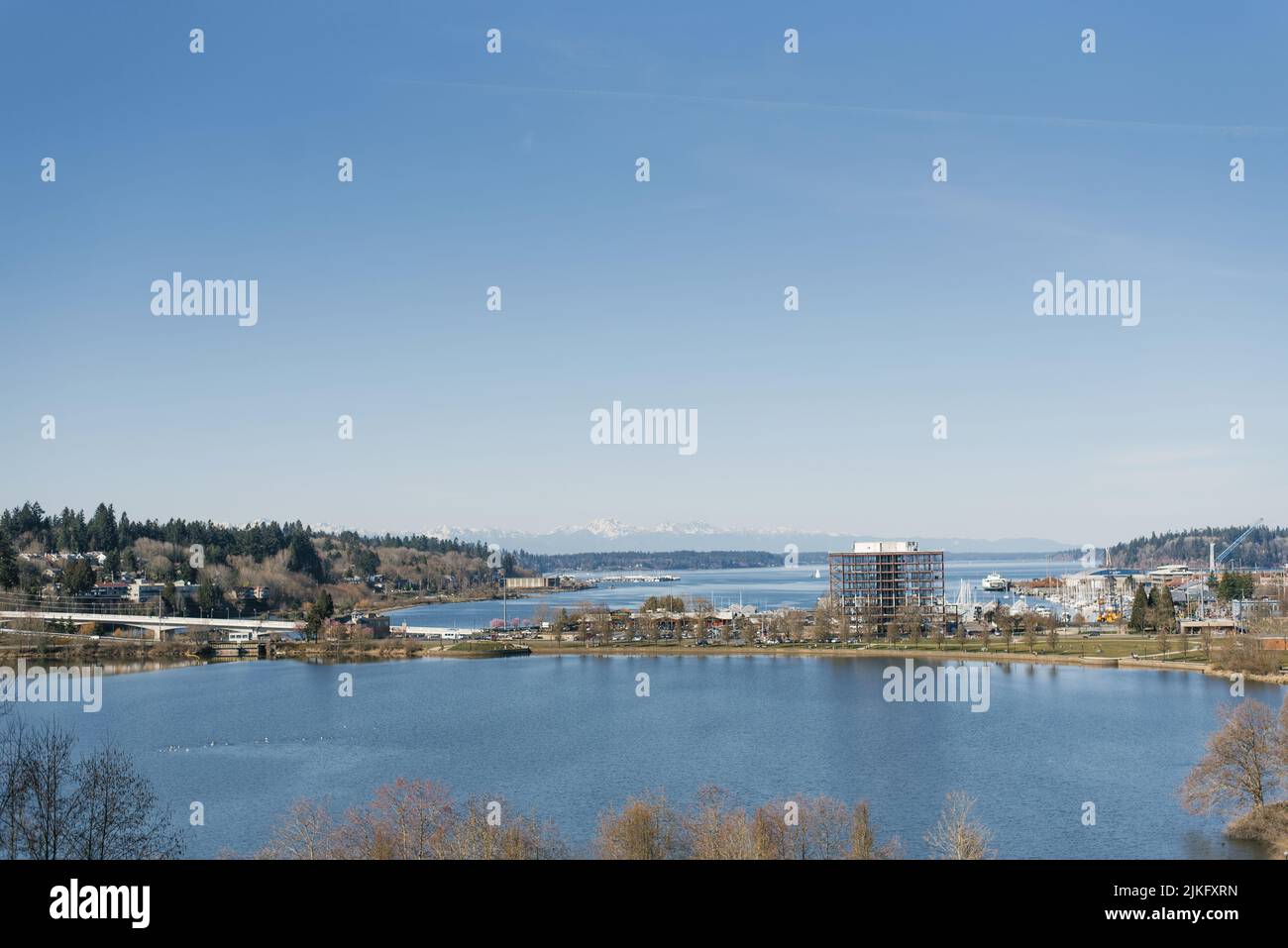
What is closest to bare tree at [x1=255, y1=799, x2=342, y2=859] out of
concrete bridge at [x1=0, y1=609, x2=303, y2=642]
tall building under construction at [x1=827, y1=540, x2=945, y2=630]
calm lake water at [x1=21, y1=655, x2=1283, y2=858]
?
calm lake water at [x1=21, y1=655, x2=1283, y2=858]

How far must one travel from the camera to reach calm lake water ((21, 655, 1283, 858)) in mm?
8273

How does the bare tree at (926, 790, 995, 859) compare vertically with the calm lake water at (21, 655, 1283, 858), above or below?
above

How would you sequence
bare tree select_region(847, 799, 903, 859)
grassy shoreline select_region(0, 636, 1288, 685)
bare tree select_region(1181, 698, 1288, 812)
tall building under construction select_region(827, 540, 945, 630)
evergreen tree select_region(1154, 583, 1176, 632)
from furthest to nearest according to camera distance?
1. tall building under construction select_region(827, 540, 945, 630)
2. evergreen tree select_region(1154, 583, 1176, 632)
3. grassy shoreline select_region(0, 636, 1288, 685)
4. bare tree select_region(1181, 698, 1288, 812)
5. bare tree select_region(847, 799, 903, 859)

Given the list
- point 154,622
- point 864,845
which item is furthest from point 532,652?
point 864,845

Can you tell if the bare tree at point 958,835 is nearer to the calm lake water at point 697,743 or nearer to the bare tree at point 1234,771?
the calm lake water at point 697,743

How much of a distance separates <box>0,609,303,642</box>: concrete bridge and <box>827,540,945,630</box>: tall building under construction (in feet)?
43.7

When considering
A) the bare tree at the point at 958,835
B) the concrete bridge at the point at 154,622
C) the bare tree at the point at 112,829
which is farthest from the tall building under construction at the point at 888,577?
the bare tree at the point at 112,829

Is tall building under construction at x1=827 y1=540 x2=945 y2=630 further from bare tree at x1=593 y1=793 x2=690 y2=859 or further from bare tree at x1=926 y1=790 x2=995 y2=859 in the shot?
bare tree at x1=593 y1=793 x2=690 y2=859

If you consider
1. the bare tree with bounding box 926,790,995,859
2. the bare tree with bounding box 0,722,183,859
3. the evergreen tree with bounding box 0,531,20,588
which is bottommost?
the bare tree with bounding box 926,790,995,859

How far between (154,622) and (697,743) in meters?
17.3

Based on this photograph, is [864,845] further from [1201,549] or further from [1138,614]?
[1201,549]

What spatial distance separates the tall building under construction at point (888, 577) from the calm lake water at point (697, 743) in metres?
7.59
